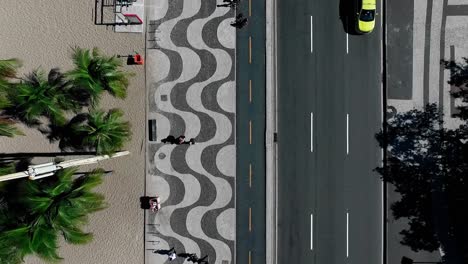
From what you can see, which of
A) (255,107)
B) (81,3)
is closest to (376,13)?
(255,107)

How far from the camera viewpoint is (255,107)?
2973cm

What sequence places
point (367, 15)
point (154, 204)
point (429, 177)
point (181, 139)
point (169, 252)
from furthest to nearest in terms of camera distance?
point (169, 252) < point (181, 139) < point (154, 204) < point (429, 177) < point (367, 15)

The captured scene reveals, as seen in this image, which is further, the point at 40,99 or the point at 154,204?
the point at 154,204

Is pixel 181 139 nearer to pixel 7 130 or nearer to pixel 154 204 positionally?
pixel 154 204

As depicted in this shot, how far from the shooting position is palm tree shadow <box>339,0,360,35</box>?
29406mm

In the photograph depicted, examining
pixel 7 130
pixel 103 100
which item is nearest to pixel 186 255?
pixel 103 100

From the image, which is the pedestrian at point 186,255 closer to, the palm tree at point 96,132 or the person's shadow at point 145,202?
the person's shadow at point 145,202

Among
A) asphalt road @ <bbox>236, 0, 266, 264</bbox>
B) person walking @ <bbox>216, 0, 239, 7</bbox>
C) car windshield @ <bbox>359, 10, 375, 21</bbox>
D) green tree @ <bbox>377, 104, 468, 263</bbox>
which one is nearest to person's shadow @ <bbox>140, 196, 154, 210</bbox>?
asphalt road @ <bbox>236, 0, 266, 264</bbox>

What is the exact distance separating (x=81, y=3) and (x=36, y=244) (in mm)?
15885

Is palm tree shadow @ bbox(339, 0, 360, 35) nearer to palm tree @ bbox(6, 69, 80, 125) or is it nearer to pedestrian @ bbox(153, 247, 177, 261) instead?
palm tree @ bbox(6, 69, 80, 125)

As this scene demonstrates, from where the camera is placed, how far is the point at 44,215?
79.0 ft

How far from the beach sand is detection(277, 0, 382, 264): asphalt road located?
949 cm

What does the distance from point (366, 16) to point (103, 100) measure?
Result: 1790 centimetres

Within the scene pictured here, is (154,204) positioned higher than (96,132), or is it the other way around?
(96,132)
